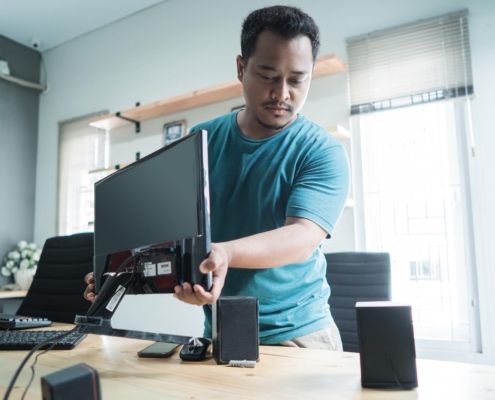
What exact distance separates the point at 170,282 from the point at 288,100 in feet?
1.91

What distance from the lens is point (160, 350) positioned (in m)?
0.99

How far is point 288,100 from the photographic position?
1153mm

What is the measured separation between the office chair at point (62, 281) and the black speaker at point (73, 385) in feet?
4.96

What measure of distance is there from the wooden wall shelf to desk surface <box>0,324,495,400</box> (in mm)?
2035

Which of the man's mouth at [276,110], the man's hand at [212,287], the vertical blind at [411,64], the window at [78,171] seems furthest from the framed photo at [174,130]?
the man's hand at [212,287]

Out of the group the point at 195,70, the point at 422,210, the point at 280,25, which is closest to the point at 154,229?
the point at 280,25

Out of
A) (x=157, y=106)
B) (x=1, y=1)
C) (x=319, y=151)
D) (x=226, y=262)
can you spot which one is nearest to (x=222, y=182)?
(x=319, y=151)

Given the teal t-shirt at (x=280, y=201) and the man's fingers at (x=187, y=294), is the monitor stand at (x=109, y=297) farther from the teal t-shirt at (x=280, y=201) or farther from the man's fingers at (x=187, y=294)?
the teal t-shirt at (x=280, y=201)

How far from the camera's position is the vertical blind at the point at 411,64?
2.50 metres

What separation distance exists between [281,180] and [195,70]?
2.48 m

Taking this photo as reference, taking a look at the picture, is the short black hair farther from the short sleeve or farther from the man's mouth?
the short sleeve

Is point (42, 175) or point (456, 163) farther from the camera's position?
point (42, 175)

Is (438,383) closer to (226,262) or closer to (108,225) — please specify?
A: (226,262)

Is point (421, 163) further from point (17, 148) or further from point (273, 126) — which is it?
point (17, 148)
